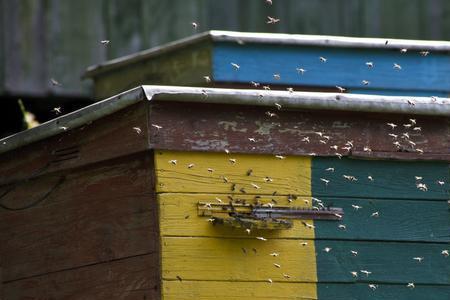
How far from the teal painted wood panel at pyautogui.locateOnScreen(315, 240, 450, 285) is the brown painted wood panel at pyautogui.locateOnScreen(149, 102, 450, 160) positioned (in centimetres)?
37

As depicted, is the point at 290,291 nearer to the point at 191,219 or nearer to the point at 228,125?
the point at 191,219

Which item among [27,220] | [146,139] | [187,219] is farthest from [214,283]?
[27,220]

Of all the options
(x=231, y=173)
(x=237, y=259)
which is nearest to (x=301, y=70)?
(x=231, y=173)

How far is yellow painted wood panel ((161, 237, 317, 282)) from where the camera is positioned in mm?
4715

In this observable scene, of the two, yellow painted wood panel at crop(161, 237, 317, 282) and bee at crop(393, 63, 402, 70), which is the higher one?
bee at crop(393, 63, 402, 70)

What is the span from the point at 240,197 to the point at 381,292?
2.32 feet

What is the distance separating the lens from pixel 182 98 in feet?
15.7

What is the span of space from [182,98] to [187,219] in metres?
0.46

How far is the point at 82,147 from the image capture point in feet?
16.9

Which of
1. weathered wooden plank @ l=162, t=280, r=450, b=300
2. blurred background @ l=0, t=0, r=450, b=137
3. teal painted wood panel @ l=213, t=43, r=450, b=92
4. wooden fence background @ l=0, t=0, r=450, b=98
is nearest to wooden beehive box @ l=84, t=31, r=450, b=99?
teal painted wood panel @ l=213, t=43, r=450, b=92

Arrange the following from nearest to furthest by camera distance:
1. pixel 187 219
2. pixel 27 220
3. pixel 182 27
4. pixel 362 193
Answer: pixel 187 219 < pixel 362 193 < pixel 27 220 < pixel 182 27

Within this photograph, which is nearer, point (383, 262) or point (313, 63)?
point (383, 262)

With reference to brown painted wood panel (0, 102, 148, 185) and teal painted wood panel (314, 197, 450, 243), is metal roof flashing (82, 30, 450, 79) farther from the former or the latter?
teal painted wood panel (314, 197, 450, 243)

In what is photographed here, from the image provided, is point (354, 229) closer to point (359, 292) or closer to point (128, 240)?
point (359, 292)
